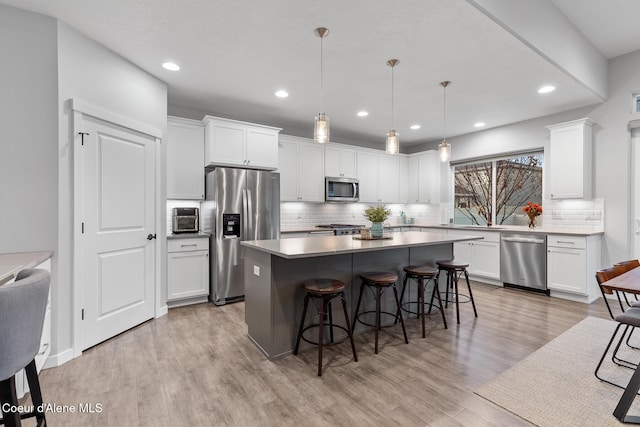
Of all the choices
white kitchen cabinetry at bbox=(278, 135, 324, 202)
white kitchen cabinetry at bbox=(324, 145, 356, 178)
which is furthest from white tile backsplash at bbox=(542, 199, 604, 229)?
white kitchen cabinetry at bbox=(278, 135, 324, 202)

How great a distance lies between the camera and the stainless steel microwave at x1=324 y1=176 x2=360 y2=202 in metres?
5.58

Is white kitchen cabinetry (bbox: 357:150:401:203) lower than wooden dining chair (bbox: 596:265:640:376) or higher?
higher

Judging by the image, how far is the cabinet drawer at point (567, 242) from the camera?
401cm

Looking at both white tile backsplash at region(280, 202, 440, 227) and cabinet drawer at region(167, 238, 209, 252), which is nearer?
cabinet drawer at region(167, 238, 209, 252)

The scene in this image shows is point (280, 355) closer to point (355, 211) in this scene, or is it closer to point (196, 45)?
point (196, 45)

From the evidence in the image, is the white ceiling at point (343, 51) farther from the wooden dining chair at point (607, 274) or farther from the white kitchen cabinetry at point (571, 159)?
the wooden dining chair at point (607, 274)

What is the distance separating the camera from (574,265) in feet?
13.4

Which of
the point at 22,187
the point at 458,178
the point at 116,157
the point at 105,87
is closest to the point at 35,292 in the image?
the point at 22,187

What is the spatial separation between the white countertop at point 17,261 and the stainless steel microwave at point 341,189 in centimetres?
402

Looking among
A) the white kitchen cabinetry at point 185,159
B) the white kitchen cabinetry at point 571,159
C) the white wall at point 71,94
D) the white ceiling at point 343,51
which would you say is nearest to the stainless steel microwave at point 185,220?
the white kitchen cabinetry at point 185,159

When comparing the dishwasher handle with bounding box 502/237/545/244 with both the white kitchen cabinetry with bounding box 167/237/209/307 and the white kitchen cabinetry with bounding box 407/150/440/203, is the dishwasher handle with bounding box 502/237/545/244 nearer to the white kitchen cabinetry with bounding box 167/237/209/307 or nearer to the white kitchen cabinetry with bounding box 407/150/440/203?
the white kitchen cabinetry with bounding box 407/150/440/203

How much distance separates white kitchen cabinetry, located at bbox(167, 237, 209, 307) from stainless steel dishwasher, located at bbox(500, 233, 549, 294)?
14.8ft

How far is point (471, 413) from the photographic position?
1.81 meters

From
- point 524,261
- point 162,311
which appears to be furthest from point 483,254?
point 162,311
